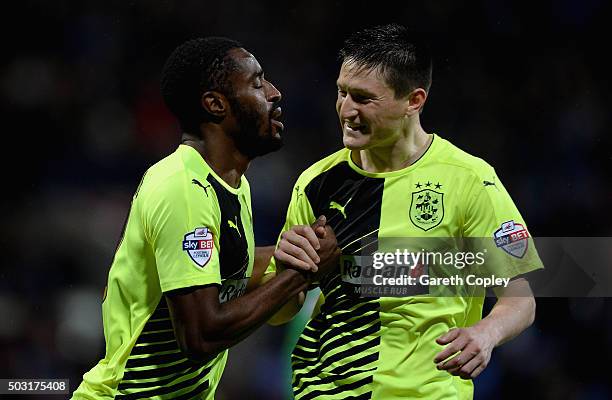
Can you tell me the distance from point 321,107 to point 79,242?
2223mm

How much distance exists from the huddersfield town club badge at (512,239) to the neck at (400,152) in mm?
462

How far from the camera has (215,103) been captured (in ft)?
12.3

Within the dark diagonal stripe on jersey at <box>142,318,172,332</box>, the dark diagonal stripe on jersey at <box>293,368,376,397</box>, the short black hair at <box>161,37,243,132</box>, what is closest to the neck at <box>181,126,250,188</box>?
the short black hair at <box>161,37,243,132</box>

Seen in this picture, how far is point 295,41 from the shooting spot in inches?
302

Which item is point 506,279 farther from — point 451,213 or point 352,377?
point 352,377

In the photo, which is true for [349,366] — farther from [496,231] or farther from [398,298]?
[496,231]

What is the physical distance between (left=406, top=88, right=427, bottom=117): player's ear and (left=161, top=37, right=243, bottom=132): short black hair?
28.5 inches

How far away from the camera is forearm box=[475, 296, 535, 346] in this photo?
11.0ft

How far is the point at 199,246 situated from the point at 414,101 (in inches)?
43.5

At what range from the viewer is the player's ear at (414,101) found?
3.79m

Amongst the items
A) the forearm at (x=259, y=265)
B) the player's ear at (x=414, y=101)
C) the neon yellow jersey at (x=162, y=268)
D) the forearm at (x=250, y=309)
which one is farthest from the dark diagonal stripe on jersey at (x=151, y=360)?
the player's ear at (x=414, y=101)

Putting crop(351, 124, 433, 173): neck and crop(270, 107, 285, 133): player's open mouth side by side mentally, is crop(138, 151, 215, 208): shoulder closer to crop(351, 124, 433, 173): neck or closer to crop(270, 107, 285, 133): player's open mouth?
crop(270, 107, 285, 133): player's open mouth

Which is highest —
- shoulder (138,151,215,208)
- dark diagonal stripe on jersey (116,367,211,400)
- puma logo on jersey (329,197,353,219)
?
shoulder (138,151,215,208)

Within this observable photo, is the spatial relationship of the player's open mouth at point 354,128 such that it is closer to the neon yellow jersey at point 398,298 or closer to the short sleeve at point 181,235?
the neon yellow jersey at point 398,298
